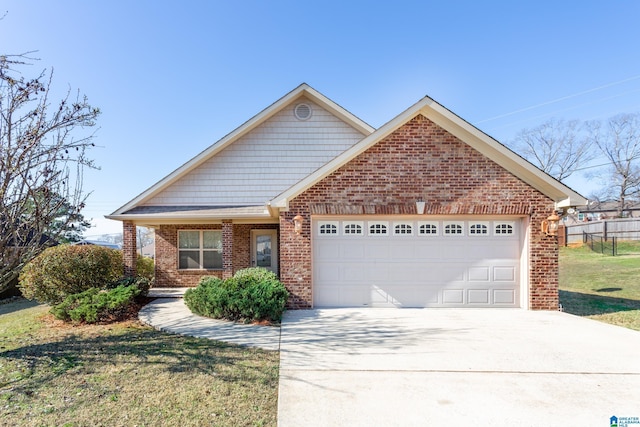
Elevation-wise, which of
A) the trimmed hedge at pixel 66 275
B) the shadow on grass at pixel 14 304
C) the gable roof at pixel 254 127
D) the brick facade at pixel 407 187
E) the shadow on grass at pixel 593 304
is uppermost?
the gable roof at pixel 254 127

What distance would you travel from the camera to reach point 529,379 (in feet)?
14.7

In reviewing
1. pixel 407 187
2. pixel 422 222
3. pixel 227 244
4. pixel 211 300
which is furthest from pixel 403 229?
pixel 227 244

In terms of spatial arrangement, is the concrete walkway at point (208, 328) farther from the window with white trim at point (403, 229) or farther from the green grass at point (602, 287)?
the green grass at point (602, 287)

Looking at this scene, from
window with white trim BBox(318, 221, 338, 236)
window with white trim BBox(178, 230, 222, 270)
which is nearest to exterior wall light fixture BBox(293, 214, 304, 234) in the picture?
window with white trim BBox(318, 221, 338, 236)

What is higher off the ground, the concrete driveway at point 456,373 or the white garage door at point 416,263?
the white garage door at point 416,263

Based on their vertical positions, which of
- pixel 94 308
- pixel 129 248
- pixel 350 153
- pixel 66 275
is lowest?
pixel 94 308

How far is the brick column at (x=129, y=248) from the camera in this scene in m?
10.5

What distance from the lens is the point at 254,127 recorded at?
11.9 meters

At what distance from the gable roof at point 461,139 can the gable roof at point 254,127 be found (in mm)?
3107

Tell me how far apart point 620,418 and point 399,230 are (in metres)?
5.66

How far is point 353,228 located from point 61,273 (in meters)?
8.43

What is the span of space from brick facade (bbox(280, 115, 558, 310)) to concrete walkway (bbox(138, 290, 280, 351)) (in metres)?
1.99

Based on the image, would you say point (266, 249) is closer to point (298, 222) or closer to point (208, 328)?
point (298, 222)

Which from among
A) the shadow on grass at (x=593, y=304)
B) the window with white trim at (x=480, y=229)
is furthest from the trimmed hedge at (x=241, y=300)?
the shadow on grass at (x=593, y=304)
